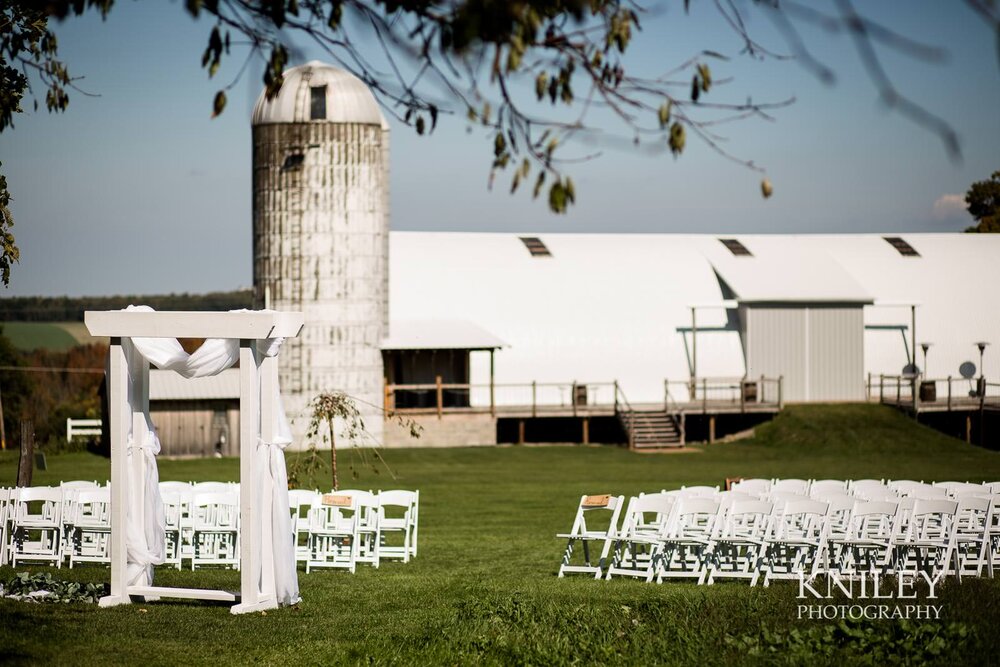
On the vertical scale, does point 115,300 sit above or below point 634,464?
above

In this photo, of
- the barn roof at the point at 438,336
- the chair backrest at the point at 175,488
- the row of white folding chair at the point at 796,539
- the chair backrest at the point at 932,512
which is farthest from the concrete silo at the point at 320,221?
the chair backrest at the point at 932,512

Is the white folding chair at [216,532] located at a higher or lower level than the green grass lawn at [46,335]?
lower

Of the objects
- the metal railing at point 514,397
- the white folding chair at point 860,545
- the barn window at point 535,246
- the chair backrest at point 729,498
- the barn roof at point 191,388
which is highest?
the barn window at point 535,246

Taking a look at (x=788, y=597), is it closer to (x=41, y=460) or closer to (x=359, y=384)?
(x=41, y=460)

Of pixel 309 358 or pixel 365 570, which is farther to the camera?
pixel 309 358

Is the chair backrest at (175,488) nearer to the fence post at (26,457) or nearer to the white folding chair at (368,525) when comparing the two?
the white folding chair at (368,525)

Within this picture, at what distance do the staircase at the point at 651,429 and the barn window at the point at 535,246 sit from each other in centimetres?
776

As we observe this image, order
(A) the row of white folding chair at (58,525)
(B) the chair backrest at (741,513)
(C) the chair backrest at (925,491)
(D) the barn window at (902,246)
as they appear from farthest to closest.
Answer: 1. (D) the barn window at (902,246)
2. (A) the row of white folding chair at (58,525)
3. (C) the chair backrest at (925,491)
4. (B) the chair backrest at (741,513)

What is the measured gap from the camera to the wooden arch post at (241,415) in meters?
13.4

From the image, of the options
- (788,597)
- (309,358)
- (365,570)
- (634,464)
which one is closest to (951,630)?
(788,597)

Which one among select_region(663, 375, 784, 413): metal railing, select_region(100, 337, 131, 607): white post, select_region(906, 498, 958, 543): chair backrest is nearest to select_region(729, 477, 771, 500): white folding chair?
select_region(906, 498, 958, 543): chair backrest

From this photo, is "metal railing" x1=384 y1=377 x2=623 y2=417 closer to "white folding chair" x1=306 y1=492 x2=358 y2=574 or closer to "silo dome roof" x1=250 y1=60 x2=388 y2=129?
"silo dome roof" x1=250 y1=60 x2=388 y2=129

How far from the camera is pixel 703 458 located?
128 ft

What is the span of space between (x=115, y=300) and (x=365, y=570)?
118581 millimetres
